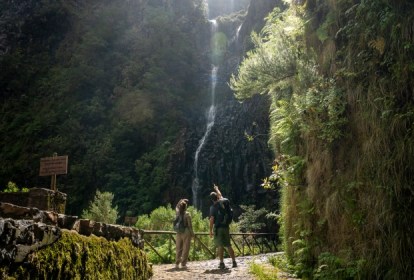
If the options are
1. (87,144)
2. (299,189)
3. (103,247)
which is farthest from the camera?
(87,144)

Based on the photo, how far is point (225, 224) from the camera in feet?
26.4

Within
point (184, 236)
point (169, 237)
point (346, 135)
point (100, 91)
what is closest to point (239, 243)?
point (169, 237)

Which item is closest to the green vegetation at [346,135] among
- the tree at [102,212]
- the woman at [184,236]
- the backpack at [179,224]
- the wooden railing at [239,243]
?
the woman at [184,236]

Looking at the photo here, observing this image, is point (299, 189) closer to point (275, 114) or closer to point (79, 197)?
point (275, 114)

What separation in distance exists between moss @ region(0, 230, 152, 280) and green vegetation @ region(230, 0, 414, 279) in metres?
2.72

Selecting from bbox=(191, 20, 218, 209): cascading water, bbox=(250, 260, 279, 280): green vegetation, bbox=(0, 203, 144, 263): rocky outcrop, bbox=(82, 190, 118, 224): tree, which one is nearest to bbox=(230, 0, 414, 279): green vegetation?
bbox=(250, 260, 279, 280): green vegetation

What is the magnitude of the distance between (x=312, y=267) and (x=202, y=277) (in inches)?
75.3

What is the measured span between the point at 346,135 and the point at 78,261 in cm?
385

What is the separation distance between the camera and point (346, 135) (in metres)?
5.47

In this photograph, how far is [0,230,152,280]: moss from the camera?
2695 millimetres

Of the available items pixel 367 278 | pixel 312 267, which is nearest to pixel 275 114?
pixel 312 267

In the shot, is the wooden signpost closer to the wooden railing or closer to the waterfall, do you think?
the wooden railing

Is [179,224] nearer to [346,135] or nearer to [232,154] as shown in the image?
[346,135]

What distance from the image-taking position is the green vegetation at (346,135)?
4539mm
